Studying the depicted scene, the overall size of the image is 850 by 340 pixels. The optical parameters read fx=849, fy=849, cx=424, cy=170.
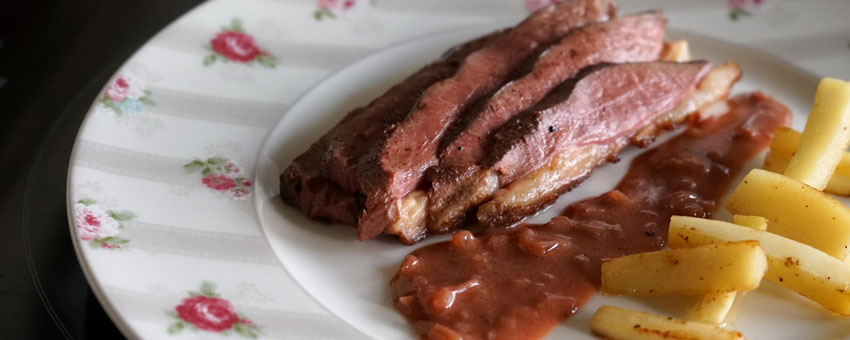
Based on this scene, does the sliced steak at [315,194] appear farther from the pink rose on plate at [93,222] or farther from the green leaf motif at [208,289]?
the pink rose on plate at [93,222]

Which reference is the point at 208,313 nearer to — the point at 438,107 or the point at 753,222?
the point at 438,107

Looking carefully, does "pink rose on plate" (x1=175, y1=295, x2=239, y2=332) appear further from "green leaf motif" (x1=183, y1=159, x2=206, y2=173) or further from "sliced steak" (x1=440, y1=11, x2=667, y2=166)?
"sliced steak" (x1=440, y1=11, x2=667, y2=166)

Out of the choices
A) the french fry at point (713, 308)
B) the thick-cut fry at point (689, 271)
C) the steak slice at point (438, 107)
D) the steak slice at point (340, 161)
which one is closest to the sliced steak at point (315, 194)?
the steak slice at point (340, 161)

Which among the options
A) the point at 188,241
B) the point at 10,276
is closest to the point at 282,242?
the point at 188,241

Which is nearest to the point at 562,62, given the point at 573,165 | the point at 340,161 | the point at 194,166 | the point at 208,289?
the point at 573,165

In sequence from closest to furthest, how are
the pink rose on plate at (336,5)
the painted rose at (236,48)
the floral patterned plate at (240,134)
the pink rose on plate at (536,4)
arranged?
the floral patterned plate at (240,134) < the painted rose at (236,48) < the pink rose on plate at (336,5) < the pink rose on plate at (536,4)

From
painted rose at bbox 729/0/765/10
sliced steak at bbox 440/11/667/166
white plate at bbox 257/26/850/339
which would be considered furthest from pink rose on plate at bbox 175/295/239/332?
painted rose at bbox 729/0/765/10
